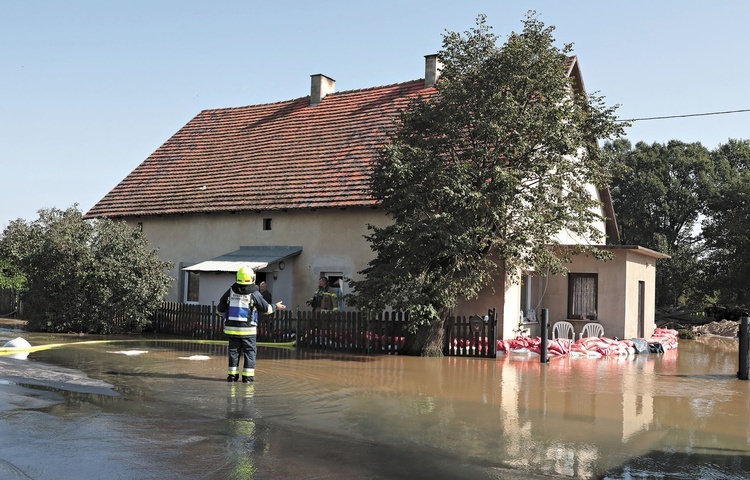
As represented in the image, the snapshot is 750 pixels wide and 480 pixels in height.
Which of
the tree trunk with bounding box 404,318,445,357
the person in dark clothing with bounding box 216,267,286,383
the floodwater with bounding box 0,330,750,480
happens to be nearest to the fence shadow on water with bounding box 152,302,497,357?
the tree trunk with bounding box 404,318,445,357

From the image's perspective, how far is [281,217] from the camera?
75.2 ft

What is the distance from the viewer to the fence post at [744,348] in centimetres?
1402

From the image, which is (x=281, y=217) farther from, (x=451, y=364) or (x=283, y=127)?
(x=451, y=364)

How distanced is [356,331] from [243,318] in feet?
20.9

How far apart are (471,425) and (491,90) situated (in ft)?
30.7

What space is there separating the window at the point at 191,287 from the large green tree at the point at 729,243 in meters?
28.5

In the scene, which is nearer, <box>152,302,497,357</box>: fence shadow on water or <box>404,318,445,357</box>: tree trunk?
<box>404,318,445,357</box>: tree trunk

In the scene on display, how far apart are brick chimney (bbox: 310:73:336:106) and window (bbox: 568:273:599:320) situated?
12083 millimetres

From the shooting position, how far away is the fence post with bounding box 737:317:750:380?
14.0 metres

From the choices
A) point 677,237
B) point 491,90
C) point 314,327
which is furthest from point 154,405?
point 677,237

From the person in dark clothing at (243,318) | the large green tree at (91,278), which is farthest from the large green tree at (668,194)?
the person in dark clothing at (243,318)

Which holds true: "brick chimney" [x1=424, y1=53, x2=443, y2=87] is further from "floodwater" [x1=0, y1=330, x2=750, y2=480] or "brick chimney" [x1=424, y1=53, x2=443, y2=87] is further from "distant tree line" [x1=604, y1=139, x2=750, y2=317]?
"distant tree line" [x1=604, y1=139, x2=750, y2=317]

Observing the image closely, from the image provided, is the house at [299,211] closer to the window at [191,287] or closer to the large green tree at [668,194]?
the window at [191,287]

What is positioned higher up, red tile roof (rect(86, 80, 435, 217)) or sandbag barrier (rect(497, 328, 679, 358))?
red tile roof (rect(86, 80, 435, 217))
